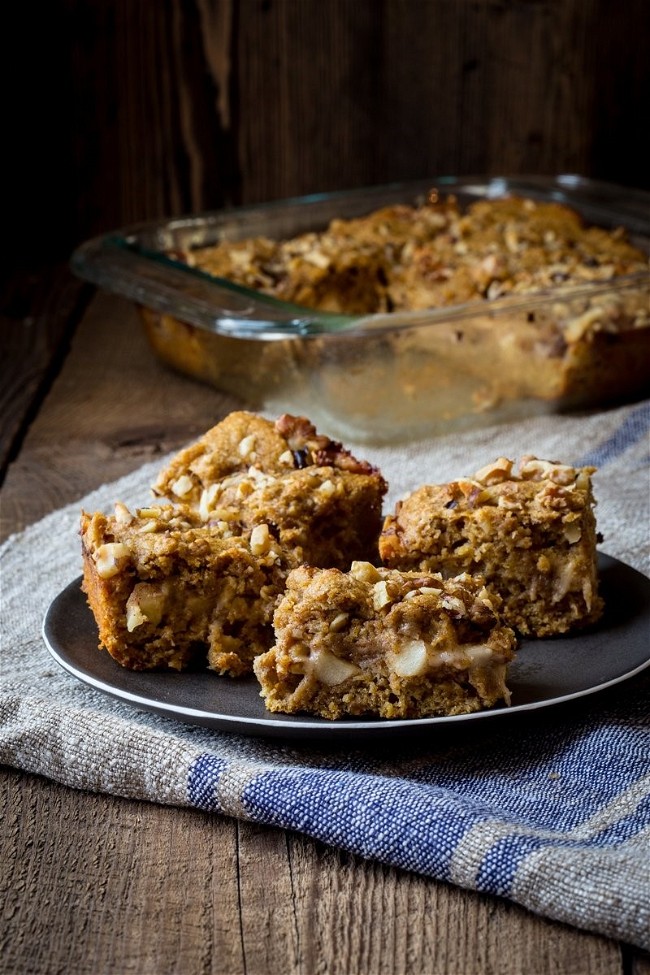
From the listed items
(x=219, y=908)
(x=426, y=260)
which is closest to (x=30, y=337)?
(x=426, y=260)

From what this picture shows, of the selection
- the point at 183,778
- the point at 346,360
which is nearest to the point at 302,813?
the point at 183,778

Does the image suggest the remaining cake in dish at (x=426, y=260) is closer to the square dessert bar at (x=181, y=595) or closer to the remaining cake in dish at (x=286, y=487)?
the remaining cake in dish at (x=286, y=487)

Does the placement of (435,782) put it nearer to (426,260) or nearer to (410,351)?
(410,351)

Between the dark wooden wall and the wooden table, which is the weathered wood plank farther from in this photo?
the wooden table

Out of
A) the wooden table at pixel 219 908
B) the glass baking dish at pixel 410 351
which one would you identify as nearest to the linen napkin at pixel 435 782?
→ the wooden table at pixel 219 908

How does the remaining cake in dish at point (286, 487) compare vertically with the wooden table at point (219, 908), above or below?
above

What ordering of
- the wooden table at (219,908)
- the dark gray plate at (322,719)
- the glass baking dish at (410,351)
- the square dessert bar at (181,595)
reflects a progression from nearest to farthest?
1. the wooden table at (219,908)
2. the dark gray plate at (322,719)
3. the square dessert bar at (181,595)
4. the glass baking dish at (410,351)
